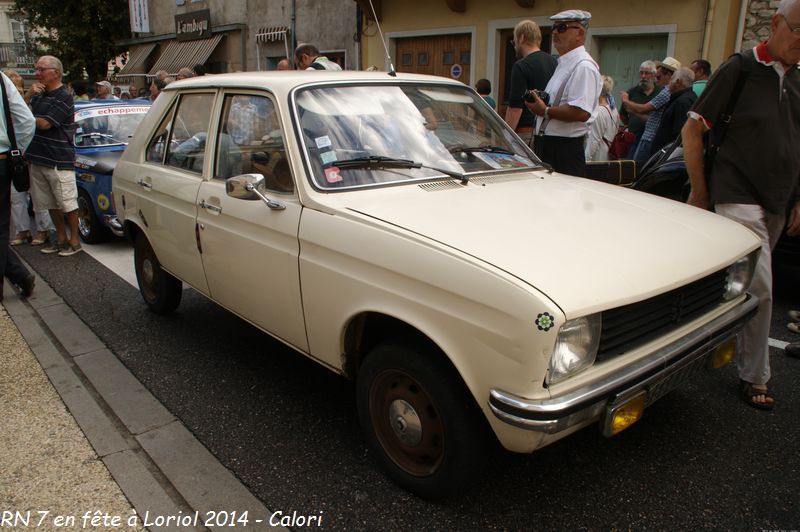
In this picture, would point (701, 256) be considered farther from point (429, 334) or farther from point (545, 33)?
point (545, 33)

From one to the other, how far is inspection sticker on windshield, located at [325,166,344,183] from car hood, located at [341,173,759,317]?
0.45 feet

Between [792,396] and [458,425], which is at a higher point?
[458,425]

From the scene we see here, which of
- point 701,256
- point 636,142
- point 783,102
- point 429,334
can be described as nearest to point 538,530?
point 429,334

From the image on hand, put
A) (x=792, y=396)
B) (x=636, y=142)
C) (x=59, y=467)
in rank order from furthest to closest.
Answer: (x=636, y=142)
(x=792, y=396)
(x=59, y=467)

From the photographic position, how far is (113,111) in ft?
25.6

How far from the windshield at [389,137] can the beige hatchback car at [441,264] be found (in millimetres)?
11

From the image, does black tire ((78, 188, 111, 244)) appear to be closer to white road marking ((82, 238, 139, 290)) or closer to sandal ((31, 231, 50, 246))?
white road marking ((82, 238, 139, 290))

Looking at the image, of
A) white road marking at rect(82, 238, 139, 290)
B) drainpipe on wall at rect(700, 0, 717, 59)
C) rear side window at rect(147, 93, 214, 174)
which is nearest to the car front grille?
rear side window at rect(147, 93, 214, 174)

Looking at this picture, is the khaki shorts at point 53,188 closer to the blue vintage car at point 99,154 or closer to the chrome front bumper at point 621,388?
the blue vintage car at point 99,154

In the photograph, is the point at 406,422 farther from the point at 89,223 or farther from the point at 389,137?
the point at 89,223

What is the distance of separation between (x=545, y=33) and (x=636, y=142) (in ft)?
14.7

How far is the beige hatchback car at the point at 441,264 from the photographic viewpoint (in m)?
2.12

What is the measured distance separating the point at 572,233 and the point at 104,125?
274 inches

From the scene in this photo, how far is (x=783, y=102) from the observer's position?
10.3ft
